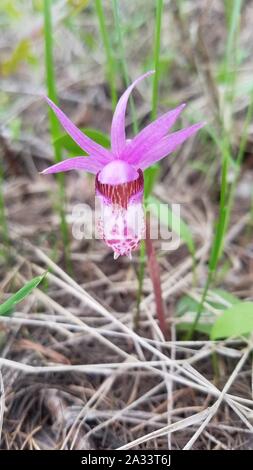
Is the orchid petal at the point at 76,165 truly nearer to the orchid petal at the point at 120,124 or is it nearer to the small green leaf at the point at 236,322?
the orchid petal at the point at 120,124

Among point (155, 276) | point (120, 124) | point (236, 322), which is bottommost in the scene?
point (236, 322)

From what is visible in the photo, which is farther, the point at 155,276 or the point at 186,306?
the point at 186,306

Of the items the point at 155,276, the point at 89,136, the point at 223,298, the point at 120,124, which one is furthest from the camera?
the point at 223,298

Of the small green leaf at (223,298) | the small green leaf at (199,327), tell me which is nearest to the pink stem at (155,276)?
the small green leaf at (199,327)

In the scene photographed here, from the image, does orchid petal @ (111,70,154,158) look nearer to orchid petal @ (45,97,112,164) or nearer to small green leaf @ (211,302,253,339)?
orchid petal @ (45,97,112,164)

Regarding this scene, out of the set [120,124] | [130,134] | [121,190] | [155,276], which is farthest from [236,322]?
[130,134]

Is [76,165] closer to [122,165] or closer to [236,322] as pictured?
→ [122,165]
